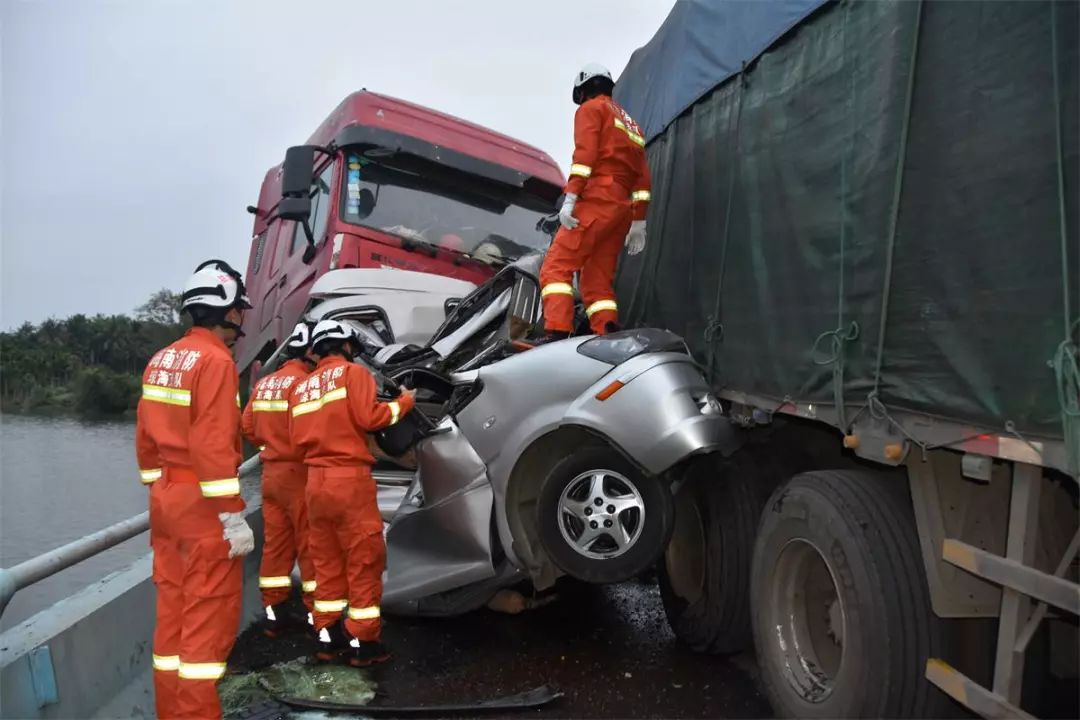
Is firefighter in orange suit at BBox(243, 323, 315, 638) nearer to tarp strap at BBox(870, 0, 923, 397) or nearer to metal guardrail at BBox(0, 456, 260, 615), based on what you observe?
metal guardrail at BBox(0, 456, 260, 615)

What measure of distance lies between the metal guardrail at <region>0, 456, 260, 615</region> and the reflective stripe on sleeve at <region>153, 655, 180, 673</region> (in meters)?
0.52

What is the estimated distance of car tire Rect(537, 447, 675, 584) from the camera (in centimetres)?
346

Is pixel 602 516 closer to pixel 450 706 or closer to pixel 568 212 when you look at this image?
pixel 450 706

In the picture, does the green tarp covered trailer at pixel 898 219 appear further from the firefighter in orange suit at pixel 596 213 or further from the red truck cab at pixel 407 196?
the red truck cab at pixel 407 196

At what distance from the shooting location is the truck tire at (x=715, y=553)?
3.70 meters

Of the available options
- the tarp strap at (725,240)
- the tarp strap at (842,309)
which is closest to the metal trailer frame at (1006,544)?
the tarp strap at (842,309)

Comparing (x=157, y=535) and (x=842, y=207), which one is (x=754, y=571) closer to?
(x=842, y=207)

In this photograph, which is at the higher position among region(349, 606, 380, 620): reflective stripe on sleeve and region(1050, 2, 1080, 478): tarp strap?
region(1050, 2, 1080, 478): tarp strap

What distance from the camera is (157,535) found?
11.0ft

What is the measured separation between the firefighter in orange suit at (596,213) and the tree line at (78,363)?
302 cm

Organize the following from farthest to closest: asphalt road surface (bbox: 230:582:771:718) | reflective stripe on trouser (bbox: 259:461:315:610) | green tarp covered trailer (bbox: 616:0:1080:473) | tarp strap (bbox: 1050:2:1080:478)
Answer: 1. reflective stripe on trouser (bbox: 259:461:315:610)
2. asphalt road surface (bbox: 230:582:771:718)
3. green tarp covered trailer (bbox: 616:0:1080:473)
4. tarp strap (bbox: 1050:2:1080:478)

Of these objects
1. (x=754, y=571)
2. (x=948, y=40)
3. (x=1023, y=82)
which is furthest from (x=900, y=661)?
(x=948, y=40)

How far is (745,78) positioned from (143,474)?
10.2 feet

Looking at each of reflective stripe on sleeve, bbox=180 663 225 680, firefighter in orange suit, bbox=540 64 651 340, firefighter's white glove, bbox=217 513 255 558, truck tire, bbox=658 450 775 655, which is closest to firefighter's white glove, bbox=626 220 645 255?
firefighter in orange suit, bbox=540 64 651 340
